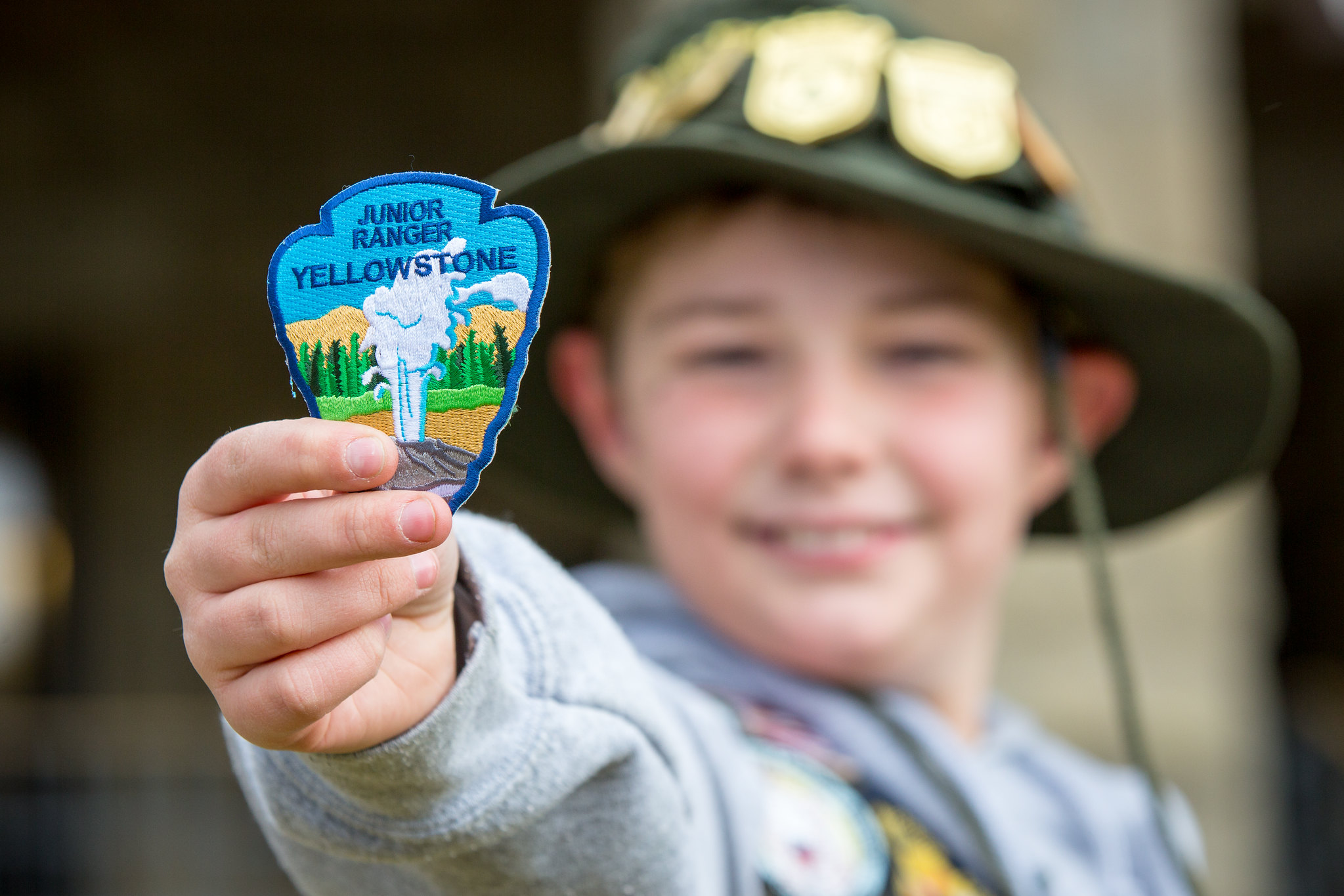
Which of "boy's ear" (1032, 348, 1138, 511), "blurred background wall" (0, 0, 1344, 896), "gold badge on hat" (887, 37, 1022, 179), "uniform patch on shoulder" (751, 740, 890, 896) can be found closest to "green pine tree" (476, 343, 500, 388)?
"uniform patch on shoulder" (751, 740, 890, 896)

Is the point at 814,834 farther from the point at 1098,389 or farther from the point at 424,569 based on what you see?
the point at 1098,389

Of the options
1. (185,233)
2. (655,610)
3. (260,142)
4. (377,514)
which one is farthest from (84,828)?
(377,514)

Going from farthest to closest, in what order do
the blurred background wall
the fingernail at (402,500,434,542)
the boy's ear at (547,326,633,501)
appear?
1. the blurred background wall
2. the boy's ear at (547,326,633,501)
3. the fingernail at (402,500,434,542)

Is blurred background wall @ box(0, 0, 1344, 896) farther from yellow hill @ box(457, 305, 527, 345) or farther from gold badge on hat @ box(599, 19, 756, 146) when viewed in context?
yellow hill @ box(457, 305, 527, 345)

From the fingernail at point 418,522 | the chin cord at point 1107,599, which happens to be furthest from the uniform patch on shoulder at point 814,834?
the fingernail at point 418,522

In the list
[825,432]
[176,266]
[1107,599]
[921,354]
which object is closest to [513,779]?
[825,432]

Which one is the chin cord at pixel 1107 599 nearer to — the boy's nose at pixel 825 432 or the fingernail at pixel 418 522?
the boy's nose at pixel 825 432
